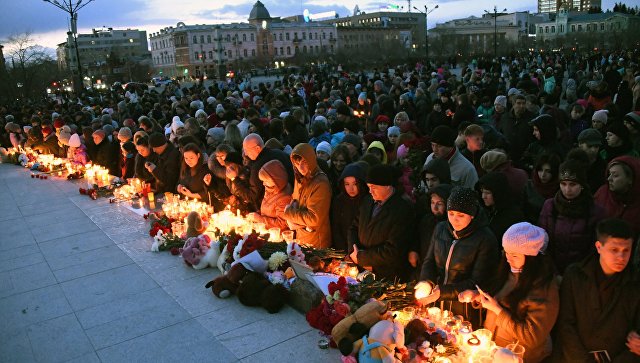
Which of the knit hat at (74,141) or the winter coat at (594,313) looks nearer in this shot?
the winter coat at (594,313)

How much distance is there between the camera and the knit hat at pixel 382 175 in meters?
4.24

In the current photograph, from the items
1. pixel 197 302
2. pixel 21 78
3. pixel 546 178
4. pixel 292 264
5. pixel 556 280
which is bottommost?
pixel 197 302

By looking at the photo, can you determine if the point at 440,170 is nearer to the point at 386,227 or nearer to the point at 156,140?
the point at 386,227

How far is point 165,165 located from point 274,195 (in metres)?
3.26

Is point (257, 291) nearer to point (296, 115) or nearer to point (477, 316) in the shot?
point (477, 316)

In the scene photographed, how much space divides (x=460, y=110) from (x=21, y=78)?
28550 millimetres

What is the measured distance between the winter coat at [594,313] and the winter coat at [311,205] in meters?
2.50

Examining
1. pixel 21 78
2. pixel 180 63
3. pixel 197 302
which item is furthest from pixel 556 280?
pixel 180 63

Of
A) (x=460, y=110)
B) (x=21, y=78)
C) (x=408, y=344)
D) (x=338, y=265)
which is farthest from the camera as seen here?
(x=21, y=78)

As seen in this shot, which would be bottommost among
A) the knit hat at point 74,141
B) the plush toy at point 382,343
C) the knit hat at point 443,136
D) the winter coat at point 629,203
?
the plush toy at point 382,343

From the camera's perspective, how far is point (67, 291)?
534 centimetres

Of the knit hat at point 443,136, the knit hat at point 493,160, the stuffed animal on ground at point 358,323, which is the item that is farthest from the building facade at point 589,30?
the stuffed animal on ground at point 358,323

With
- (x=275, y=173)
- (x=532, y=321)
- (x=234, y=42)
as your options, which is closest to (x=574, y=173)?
(x=532, y=321)

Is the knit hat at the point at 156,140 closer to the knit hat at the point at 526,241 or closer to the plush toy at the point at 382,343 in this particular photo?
the plush toy at the point at 382,343
